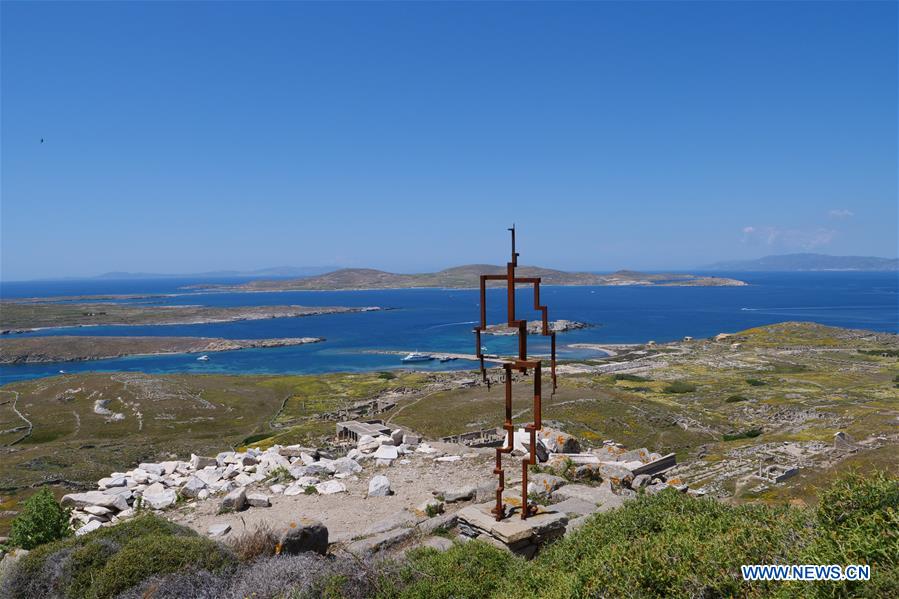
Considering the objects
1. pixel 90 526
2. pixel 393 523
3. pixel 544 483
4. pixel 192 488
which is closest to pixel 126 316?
pixel 192 488

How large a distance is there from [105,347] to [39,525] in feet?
393

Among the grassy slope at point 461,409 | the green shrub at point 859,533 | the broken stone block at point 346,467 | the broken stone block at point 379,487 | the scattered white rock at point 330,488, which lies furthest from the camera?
the grassy slope at point 461,409

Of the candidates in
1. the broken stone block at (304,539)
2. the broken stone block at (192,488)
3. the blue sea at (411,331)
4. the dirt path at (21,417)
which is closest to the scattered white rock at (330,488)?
the broken stone block at (192,488)

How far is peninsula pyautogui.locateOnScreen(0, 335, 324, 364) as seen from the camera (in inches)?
4099

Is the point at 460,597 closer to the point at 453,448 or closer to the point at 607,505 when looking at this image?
the point at 607,505

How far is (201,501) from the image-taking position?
50.5 feet

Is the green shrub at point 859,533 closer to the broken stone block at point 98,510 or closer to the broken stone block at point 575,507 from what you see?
the broken stone block at point 575,507

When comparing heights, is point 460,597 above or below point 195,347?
above

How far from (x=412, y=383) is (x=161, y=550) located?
60.1 metres

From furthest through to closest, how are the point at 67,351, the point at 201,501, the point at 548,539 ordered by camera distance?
the point at 67,351 < the point at 201,501 < the point at 548,539

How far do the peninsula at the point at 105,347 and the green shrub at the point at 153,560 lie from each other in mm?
113270

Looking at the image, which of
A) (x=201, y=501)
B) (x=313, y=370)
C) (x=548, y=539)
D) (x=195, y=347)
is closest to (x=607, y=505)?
(x=548, y=539)

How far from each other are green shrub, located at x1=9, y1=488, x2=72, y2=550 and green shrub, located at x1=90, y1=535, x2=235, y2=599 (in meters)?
4.74

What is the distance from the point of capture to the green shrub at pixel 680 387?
58.2 metres
